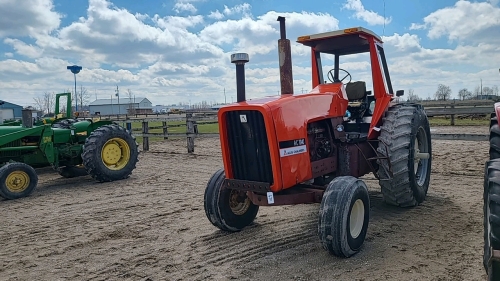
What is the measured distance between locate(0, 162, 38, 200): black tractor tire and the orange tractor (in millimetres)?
4220

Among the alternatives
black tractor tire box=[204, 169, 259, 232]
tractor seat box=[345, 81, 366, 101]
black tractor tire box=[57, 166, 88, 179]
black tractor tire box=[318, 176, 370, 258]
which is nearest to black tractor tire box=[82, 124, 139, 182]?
black tractor tire box=[57, 166, 88, 179]

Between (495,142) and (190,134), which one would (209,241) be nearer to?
(495,142)

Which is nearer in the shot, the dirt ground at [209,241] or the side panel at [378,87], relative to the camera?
the dirt ground at [209,241]

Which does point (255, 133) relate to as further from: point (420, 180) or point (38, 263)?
point (420, 180)

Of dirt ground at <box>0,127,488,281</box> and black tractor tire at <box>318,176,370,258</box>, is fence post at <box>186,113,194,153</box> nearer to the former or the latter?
dirt ground at <box>0,127,488,281</box>

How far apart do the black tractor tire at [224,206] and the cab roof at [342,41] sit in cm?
227

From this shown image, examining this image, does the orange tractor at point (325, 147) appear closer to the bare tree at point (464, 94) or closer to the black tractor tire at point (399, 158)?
the black tractor tire at point (399, 158)

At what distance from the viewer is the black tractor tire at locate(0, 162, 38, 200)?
6957 mm

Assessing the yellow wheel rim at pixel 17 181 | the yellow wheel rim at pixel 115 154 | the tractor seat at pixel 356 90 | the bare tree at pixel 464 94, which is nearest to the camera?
the tractor seat at pixel 356 90

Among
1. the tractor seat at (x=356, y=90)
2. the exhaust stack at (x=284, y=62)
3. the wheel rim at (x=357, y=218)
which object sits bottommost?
the wheel rim at (x=357, y=218)

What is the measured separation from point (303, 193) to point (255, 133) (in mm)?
841

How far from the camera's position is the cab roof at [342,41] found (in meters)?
5.33

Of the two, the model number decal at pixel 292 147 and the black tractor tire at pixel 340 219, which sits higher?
the model number decal at pixel 292 147

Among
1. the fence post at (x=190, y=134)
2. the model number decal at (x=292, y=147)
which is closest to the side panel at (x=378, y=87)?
the model number decal at (x=292, y=147)
